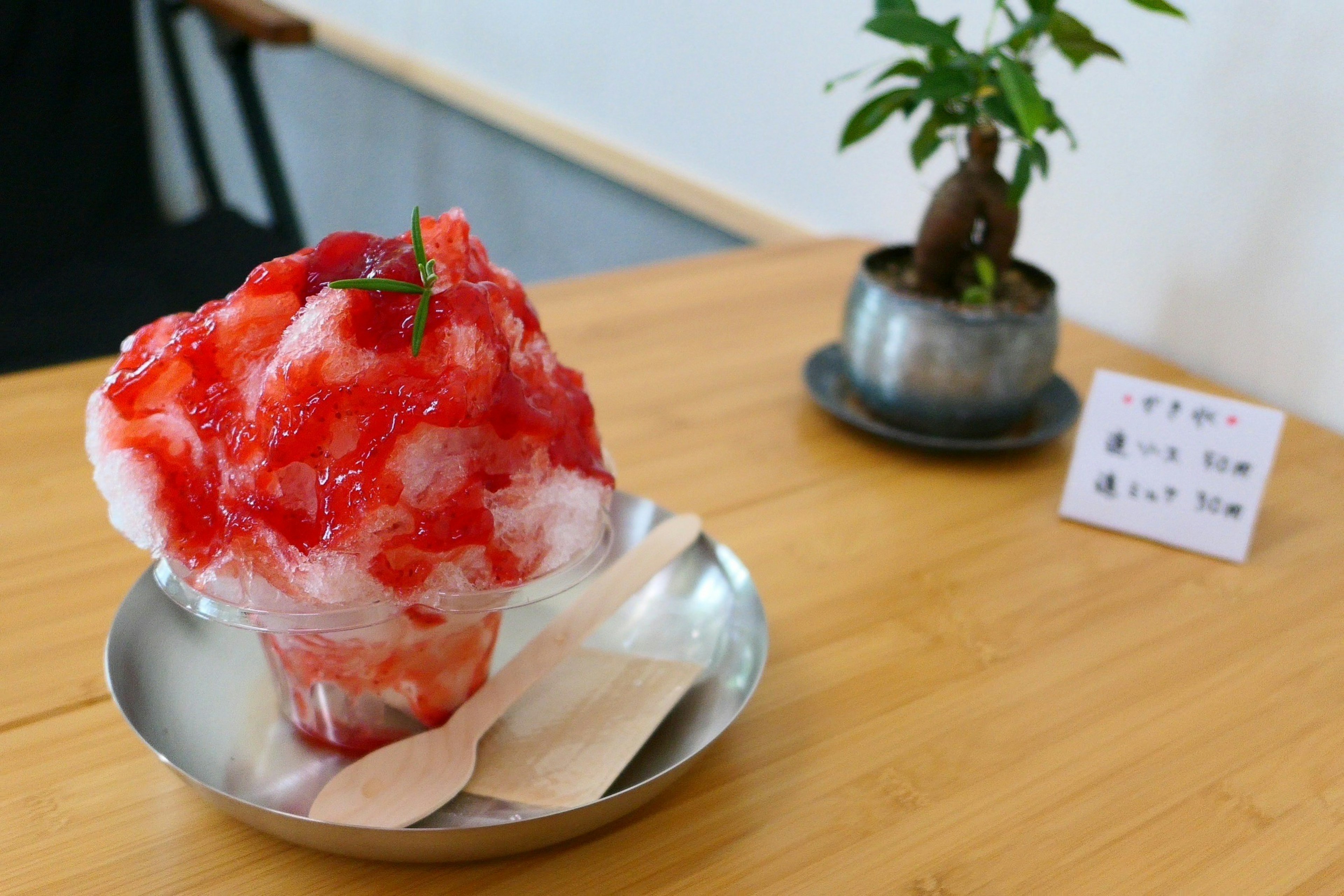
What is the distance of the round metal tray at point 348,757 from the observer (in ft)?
1.49

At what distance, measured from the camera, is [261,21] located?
1546 mm

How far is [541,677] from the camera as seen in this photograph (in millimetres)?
561

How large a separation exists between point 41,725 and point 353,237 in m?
0.30

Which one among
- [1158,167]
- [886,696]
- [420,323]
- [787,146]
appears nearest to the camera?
[420,323]

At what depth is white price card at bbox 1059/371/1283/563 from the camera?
752mm

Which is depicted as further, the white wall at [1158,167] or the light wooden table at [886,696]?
the white wall at [1158,167]

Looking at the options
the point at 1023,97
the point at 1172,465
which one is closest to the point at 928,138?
the point at 1023,97

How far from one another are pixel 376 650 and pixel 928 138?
0.56 meters

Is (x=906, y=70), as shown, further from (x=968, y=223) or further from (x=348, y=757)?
(x=348, y=757)

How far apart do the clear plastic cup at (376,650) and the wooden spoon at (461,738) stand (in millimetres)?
13

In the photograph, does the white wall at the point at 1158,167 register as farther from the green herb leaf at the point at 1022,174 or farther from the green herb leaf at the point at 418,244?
the green herb leaf at the point at 418,244

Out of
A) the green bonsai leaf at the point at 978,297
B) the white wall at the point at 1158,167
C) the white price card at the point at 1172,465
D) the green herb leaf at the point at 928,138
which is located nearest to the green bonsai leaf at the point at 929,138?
the green herb leaf at the point at 928,138

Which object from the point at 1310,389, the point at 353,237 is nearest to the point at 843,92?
the point at 1310,389

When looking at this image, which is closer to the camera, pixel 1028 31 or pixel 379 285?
pixel 379 285
